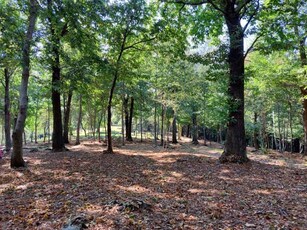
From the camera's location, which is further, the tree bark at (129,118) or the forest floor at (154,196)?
the tree bark at (129,118)

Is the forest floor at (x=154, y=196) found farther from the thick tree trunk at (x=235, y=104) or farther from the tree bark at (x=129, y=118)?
the tree bark at (x=129, y=118)

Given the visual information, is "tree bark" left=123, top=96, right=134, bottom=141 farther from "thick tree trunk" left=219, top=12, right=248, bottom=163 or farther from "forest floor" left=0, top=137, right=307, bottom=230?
"thick tree trunk" left=219, top=12, right=248, bottom=163

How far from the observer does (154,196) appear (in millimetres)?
5562

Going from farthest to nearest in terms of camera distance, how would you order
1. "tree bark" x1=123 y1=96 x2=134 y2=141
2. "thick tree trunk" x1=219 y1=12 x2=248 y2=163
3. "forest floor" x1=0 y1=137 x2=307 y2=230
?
"tree bark" x1=123 y1=96 x2=134 y2=141 < "thick tree trunk" x1=219 y1=12 x2=248 y2=163 < "forest floor" x1=0 y1=137 x2=307 y2=230

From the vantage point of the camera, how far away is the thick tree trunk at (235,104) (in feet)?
31.1

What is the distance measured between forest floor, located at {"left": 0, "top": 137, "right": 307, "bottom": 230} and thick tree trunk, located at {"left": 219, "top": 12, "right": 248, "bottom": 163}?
618 mm

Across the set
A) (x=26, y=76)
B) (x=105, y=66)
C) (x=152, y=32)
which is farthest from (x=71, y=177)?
(x=152, y=32)

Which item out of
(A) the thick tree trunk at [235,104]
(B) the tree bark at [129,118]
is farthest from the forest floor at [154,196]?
(B) the tree bark at [129,118]

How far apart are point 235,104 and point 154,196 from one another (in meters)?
5.53

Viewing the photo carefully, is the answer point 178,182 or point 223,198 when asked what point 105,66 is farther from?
point 223,198

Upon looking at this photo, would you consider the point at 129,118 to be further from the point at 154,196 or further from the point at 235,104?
the point at 154,196

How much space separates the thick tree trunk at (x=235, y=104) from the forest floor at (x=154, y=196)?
0.62m

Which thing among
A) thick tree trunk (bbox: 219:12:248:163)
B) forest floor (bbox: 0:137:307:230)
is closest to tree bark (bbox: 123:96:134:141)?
forest floor (bbox: 0:137:307:230)

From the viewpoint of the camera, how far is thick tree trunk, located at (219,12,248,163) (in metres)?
9.48
